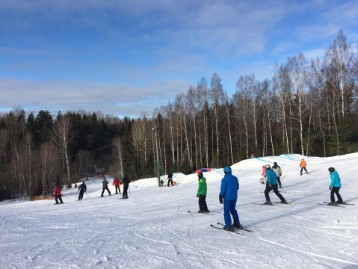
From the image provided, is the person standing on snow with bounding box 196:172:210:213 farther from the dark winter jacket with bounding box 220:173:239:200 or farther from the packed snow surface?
the dark winter jacket with bounding box 220:173:239:200

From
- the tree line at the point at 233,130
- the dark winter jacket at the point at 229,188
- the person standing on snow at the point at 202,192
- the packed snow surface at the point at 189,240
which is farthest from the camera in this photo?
the tree line at the point at 233,130

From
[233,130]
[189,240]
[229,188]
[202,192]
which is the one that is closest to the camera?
[189,240]

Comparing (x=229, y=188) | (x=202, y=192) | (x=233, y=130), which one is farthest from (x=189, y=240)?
(x=233, y=130)

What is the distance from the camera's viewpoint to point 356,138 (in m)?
45.5

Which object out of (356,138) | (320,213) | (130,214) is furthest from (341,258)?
(356,138)

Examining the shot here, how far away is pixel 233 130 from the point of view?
57.7 meters

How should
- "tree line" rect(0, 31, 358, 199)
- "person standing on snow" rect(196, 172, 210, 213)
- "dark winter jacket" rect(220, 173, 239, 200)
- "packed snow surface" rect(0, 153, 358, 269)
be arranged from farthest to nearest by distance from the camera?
"tree line" rect(0, 31, 358, 199) < "person standing on snow" rect(196, 172, 210, 213) < "dark winter jacket" rect(220, 173, 239, 200) < "packed snow surface" rect(0, 153, 358, 269)

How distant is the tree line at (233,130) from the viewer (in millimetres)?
44281

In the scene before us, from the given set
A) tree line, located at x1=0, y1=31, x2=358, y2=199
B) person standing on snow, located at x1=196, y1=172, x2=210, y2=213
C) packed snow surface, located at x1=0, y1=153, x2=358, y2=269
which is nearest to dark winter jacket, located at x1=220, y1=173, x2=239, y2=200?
packed snow surface, located at x1=0, y1=153, x2=358, y2=269

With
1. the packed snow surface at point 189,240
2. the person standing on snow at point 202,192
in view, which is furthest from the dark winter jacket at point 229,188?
the person standing on snow at point 202,192

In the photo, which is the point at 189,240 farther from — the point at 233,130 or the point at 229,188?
the point at 233,130

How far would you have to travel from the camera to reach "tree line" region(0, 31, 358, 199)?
4428 cm

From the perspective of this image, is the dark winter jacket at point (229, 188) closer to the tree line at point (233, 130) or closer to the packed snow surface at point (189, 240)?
the packed snow surface at point (189, 240)

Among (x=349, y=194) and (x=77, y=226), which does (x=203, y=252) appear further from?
(x=349, y=194)
